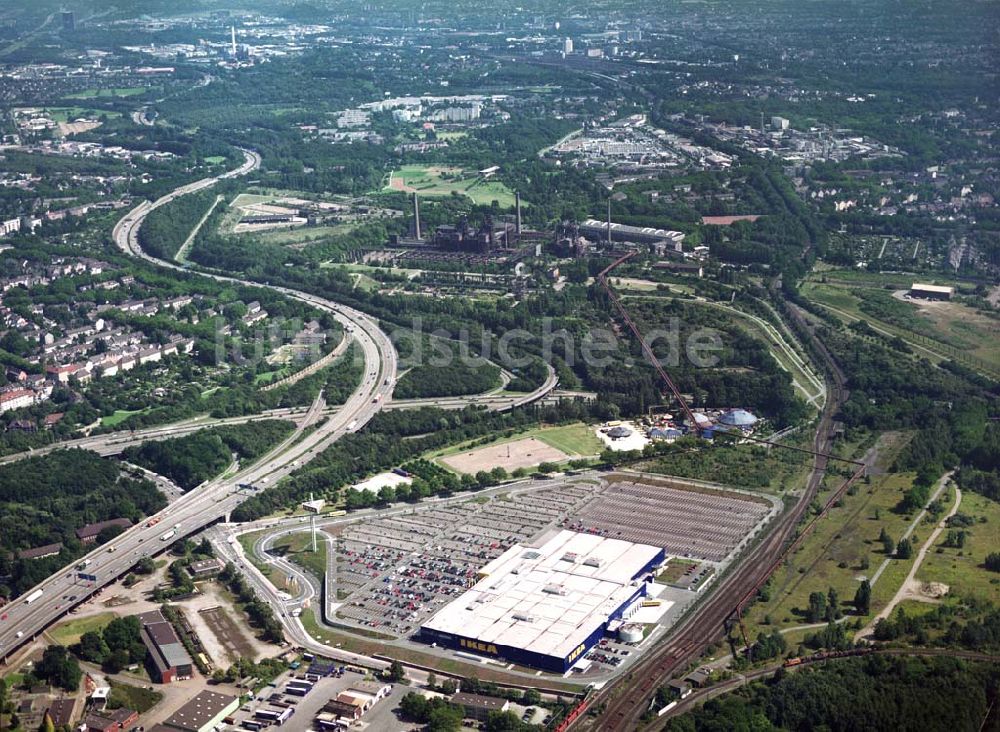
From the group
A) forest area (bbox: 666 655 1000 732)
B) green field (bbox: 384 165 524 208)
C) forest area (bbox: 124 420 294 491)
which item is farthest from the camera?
green field (bbox: 384 165 524 208)

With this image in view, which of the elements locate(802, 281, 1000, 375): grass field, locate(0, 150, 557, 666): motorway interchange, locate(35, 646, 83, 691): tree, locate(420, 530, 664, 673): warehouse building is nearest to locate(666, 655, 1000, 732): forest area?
locate(420, 530, 664, 673): warehouse building

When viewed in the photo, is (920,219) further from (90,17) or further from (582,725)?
(90,17)

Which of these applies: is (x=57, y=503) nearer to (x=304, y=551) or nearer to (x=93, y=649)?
(x=304, y=551)

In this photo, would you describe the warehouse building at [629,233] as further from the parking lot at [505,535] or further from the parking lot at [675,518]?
the parking lot at [675,518]

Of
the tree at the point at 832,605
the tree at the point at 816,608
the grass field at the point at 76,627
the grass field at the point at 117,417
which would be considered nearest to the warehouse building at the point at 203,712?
the grass field at the point at 76,627

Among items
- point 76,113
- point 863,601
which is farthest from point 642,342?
point 76,113

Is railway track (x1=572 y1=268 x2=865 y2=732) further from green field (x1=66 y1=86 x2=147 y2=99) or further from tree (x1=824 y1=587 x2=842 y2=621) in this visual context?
green field (x1=66 y1=86 x2=147 y2=99)

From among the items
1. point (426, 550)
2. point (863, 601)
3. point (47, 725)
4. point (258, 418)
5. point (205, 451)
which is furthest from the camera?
point (258, 418)
